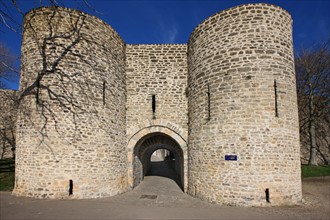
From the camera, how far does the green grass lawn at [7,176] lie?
966 cm

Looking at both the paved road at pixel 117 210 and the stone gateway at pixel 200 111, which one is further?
the stone gateway at pixel 200 111

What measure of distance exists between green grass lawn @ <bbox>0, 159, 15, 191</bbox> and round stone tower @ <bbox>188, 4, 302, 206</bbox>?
8164 mm

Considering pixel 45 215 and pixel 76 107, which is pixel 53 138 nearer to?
pixel 76 107

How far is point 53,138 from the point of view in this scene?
27.3 feet

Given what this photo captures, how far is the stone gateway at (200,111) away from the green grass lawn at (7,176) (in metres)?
1.74

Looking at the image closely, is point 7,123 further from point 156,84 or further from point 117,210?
point 117,210

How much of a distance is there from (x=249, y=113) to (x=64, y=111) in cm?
691

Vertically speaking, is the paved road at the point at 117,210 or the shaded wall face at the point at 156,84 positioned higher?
the shaded wall face at the point at 156,84

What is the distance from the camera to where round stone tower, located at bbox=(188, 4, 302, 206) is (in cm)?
802

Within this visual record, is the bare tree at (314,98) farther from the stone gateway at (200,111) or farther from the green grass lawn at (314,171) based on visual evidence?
the stone gateway at (200,111)

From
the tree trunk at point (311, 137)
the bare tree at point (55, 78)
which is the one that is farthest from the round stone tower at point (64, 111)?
the tree trunk at point (311, 137)

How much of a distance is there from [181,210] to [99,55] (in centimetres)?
684

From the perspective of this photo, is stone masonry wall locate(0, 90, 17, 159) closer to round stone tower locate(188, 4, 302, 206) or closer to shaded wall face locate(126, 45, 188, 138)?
shaded wall face locate(126, 45, 188, 138)

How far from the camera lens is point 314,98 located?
60.1ft
